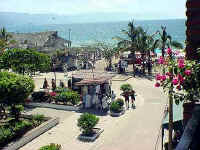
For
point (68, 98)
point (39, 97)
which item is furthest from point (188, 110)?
point (39, 97)

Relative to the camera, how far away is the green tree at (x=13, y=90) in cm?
1960

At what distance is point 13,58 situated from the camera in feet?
96.3

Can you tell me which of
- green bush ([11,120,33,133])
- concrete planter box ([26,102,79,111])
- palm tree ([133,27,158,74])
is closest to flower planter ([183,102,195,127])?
green bush ([11,120,33,133])

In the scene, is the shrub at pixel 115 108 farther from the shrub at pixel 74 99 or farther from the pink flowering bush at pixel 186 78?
the pink flowering bush at pixel 186 78

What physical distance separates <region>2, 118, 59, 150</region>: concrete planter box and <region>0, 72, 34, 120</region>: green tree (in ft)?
6.67

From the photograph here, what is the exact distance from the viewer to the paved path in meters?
18.0

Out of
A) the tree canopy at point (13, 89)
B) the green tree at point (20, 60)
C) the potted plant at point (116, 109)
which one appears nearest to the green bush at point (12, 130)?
the tree canopy at point (13, 89)

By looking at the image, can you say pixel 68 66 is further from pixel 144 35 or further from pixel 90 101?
pixel 90 101

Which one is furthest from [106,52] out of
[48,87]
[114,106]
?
[114,106]

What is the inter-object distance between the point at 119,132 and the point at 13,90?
684 centimetres

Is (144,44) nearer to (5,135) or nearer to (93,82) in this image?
(93,82)

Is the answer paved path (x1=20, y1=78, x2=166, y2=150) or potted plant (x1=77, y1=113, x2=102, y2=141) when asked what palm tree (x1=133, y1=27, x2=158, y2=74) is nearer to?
paved path (x1=20, y1=78, x2=166, y2=150)

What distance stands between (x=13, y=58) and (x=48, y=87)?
18.7 feet

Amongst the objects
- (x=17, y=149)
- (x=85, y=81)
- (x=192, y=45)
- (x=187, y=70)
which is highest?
(x=192, y=45)
